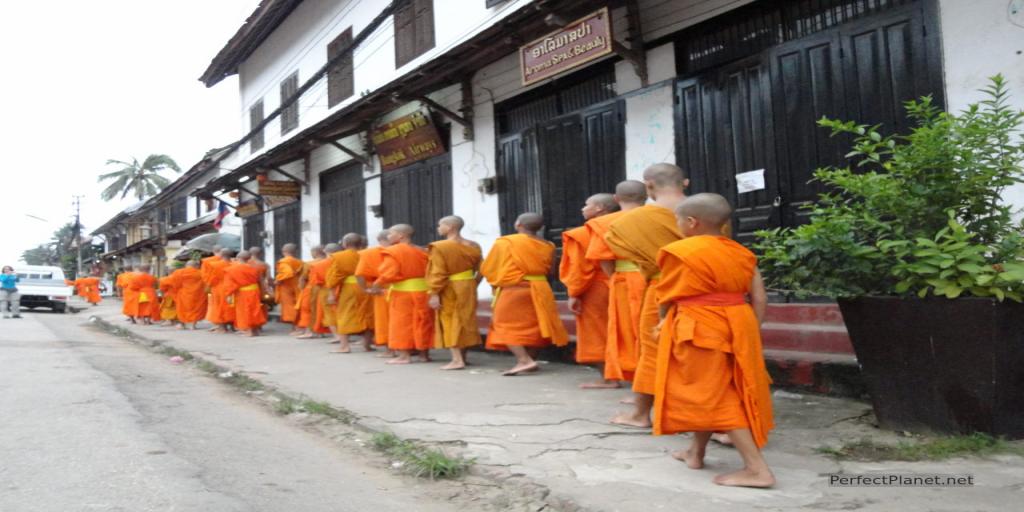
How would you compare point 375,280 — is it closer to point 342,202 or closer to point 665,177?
point 665,177

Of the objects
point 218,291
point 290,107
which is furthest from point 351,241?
point 290,107

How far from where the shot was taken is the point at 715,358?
126 inches

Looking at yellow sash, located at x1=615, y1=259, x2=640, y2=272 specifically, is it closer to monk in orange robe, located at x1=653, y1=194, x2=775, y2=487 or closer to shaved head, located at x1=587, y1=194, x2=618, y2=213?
shaved head, located at x1=587, y1=194, x2=618, y2=213

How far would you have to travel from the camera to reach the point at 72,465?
3.84 metres

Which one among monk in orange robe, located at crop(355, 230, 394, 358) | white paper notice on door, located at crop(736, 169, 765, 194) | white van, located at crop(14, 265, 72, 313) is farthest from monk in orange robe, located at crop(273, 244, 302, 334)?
white van, located at crop(14, 265, 72, 313)

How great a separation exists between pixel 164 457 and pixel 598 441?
2.43m

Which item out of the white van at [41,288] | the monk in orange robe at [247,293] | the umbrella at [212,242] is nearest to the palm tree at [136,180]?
the white van at [41,288]

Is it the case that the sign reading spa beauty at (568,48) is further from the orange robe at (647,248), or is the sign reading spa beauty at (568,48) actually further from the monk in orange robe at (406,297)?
the orange robe at (647,248)

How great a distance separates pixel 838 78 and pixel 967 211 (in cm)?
257

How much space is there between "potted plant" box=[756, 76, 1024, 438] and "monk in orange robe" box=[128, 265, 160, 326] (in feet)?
53.0

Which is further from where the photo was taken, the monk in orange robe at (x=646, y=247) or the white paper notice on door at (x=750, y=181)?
the white paper notice on door at (x=750, y=181)

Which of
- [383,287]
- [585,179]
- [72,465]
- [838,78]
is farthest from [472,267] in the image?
[72,465]

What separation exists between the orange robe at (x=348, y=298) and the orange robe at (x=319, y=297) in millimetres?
823

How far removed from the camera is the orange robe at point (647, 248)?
4156mm
